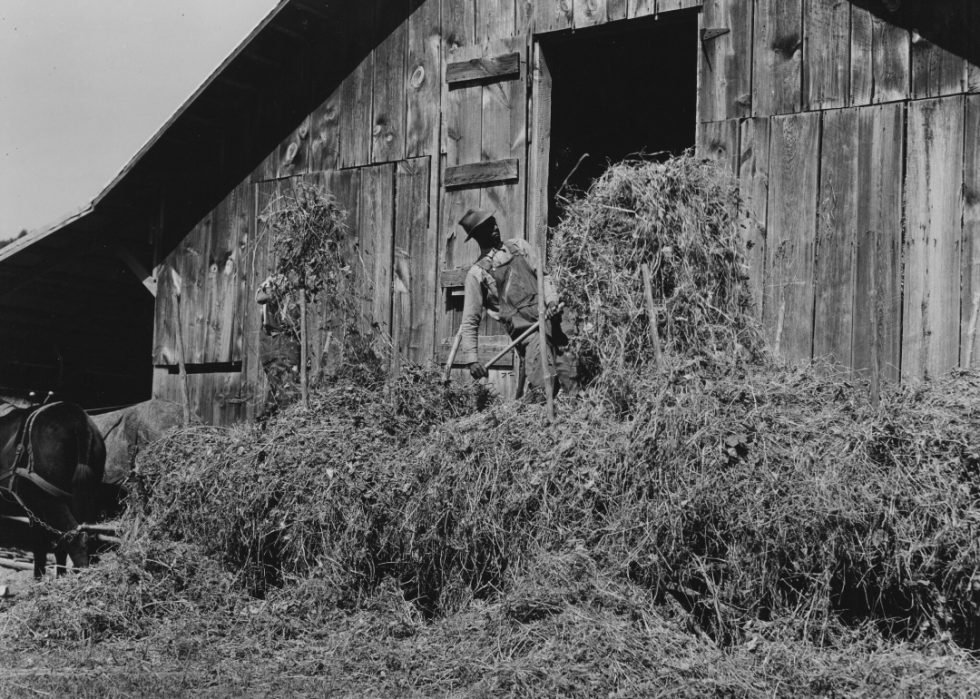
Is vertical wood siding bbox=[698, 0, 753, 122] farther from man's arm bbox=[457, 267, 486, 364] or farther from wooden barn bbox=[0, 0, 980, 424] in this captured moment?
man's arm bbox=[457, 267, 486, 364]

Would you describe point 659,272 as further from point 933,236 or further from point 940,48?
point 940,48

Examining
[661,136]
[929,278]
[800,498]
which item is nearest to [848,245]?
[929,278]

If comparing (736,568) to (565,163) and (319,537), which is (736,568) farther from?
(565,163)

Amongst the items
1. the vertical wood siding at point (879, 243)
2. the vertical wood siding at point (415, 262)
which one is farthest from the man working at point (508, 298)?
the vertical wood siding at point (879, 243)

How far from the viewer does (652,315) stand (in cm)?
681

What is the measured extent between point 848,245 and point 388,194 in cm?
448

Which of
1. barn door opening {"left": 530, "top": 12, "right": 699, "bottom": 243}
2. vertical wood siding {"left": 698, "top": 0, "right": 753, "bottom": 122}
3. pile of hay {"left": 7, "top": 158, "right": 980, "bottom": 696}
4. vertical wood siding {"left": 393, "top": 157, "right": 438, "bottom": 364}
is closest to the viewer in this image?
pile of hay {"left": 7, "top": 158, "right": 980, "bottom": 696}

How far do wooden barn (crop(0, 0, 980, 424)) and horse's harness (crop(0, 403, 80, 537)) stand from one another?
5.30ft

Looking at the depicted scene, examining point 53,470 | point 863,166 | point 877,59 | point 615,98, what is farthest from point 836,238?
point 53,470

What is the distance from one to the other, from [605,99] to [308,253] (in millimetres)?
4635

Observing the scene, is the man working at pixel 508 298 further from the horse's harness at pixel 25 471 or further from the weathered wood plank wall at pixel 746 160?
the horse's harness at pixel 25 471

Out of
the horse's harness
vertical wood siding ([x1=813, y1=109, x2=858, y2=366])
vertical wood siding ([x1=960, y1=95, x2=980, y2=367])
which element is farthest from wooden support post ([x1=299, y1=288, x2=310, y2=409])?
vertical wood siding ([x1=960, y1=95, x2=980, y2=367])

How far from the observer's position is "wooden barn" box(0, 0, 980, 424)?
300 inches

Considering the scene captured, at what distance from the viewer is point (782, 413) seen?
20.5 ft
